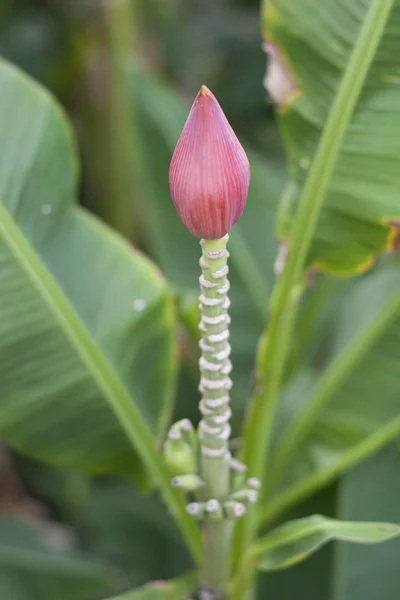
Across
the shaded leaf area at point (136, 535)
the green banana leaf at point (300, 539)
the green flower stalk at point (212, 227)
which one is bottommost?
the shaded leaf area at point (136, 535)

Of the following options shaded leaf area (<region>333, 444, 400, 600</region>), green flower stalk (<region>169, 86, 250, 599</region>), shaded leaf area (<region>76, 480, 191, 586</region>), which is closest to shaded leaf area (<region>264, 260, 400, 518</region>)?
shaded leaf area (<region>333, 444, 400, 600</region>)

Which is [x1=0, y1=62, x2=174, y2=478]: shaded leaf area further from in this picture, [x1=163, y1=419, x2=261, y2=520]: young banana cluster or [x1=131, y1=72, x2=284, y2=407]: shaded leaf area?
[x1=131, y1=72, x2=284, y2=407]: shaded leaf area

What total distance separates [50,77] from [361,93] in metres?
1.05

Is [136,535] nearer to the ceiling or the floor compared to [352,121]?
nearer to the floor

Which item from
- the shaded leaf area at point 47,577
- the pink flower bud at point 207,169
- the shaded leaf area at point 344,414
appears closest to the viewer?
the pink flower bud at point 207,169

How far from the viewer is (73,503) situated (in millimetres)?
1267

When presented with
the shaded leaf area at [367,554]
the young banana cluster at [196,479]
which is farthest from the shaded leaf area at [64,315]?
the shaded leaf area at [367,554]

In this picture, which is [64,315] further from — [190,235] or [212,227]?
[190,235]

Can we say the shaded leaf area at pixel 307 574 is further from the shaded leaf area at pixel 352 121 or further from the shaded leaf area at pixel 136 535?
the shaded leaf area at pixel 352 121

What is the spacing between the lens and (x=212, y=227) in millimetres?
377

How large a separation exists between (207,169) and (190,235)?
0.63m

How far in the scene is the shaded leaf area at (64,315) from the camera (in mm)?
586

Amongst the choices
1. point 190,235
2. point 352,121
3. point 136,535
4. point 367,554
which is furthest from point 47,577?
point 352,121

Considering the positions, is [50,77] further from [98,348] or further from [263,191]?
[98,348]
